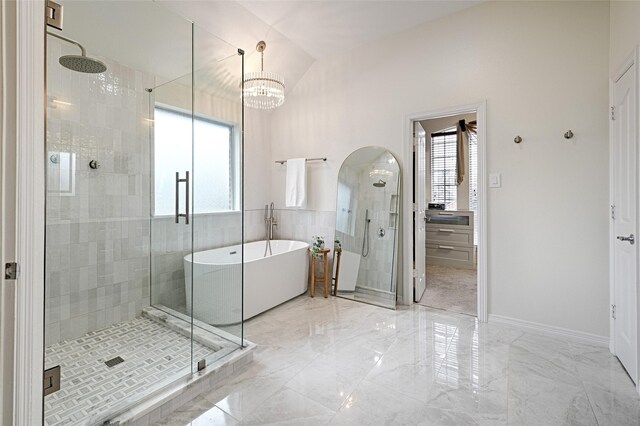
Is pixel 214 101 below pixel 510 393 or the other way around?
the other way around

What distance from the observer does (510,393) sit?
1.78 meters

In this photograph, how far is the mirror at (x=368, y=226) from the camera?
3.35 metres

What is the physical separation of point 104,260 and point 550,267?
382 centimetres

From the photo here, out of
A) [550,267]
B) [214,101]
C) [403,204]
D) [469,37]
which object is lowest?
[550,267]

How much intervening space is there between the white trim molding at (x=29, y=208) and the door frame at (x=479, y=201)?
9.74 ft

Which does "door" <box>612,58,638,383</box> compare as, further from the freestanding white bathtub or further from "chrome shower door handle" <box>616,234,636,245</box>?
the freestanding white bathtub

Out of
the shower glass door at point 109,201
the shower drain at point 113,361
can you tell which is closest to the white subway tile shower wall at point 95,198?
the shower glass door at point 109,201

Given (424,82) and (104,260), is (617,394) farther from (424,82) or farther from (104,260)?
(104,260)

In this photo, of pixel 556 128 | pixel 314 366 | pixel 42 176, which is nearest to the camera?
pixel 42 176

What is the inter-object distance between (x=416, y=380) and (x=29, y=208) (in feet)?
6.87

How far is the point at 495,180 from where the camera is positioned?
9.03 feet

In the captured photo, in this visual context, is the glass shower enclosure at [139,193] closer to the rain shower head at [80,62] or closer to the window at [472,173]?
the rain shower head at [80,62]

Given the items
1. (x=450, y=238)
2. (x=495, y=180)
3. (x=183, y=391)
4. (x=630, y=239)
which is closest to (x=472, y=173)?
(x=450, y=238)

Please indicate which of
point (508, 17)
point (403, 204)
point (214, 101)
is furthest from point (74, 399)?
point (508, 17)
